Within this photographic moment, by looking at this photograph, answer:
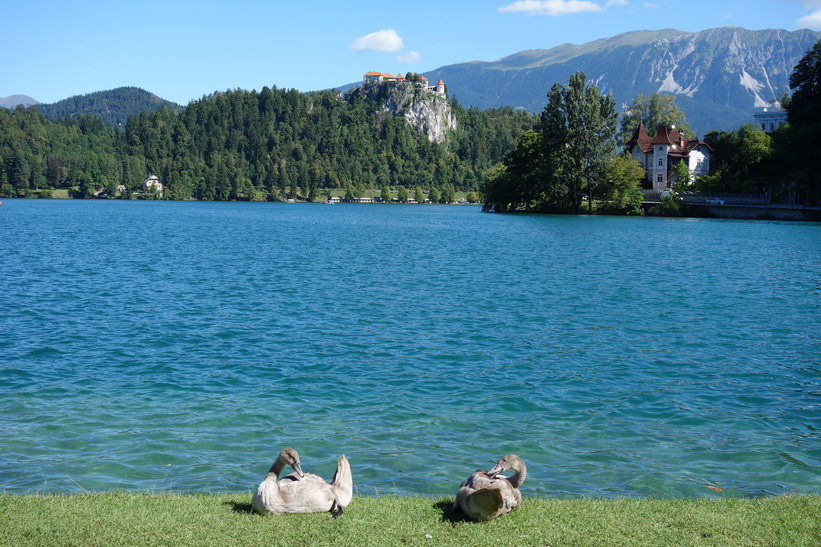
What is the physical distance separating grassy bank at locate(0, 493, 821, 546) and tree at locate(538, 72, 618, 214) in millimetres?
113933

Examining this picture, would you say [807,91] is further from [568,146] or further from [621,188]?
[568,146]

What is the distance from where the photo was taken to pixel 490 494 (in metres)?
9.38

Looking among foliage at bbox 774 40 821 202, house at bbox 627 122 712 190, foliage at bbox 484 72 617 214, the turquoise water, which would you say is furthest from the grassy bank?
house at bbox 627 122 712 190

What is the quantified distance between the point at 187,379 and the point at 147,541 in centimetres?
1121

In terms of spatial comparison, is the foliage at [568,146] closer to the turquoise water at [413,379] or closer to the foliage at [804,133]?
the foliage at [804,133]

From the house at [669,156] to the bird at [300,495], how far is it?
131340 millimetres

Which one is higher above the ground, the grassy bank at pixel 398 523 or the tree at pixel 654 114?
the tree at pixel 654 114

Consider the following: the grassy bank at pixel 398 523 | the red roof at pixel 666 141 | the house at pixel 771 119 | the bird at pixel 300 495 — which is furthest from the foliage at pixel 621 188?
the bird at pixel 300 495

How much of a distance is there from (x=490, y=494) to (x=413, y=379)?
10.5 metres

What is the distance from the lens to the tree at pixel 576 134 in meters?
119

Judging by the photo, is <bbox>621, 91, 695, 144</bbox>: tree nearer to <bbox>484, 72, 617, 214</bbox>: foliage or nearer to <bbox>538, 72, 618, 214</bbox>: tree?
<bbox>538, 72, 618, 214</bbox>: tree

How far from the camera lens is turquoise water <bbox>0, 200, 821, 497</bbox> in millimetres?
13500

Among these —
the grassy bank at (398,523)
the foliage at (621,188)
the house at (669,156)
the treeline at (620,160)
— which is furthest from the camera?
the house at (669,156)

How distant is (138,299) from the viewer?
3388 centimetres
